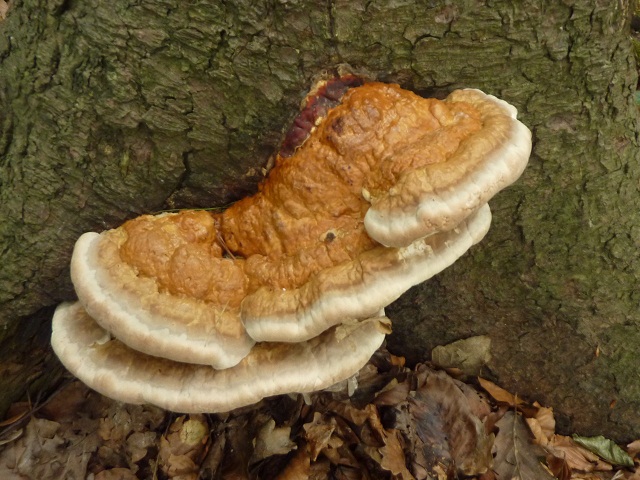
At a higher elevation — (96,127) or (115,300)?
(96,127)

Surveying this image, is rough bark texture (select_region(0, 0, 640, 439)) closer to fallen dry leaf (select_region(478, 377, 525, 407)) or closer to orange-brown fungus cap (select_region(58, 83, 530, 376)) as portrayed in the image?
orange-brown fungus cap (select_region(58, 83, 530, 376))

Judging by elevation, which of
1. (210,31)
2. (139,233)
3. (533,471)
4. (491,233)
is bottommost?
(533,471)

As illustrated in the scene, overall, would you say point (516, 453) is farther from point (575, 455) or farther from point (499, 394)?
point (575, 455)

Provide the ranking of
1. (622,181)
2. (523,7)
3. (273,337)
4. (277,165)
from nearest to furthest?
(273,337), (523,7), (277,165), (622,181)

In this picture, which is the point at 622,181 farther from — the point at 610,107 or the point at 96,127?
the point at 96,127

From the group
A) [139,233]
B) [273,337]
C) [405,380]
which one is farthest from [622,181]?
[139,233]

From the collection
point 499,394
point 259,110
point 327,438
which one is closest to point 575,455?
point 499,394
